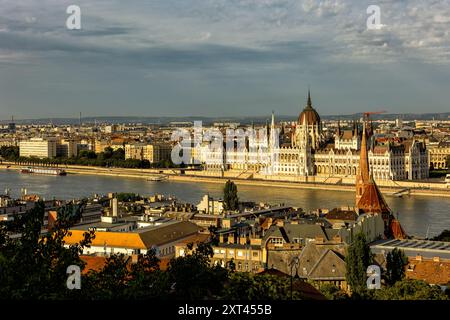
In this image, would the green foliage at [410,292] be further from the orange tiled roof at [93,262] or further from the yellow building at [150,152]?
the yellow building at [150,152]

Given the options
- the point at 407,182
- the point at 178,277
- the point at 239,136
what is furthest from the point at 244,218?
the point at 239,136

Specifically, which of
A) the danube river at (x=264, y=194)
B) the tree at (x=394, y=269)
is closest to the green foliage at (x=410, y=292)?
the tree at (x=394, y=269)

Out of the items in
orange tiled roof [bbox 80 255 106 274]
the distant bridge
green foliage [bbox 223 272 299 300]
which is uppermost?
green foliage [bbox 223 272 299 300]

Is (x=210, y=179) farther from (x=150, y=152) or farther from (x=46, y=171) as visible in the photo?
(x=150, y=152)

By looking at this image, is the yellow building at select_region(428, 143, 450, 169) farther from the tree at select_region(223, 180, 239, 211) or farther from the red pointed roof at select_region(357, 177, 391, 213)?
the red pointed roof at select_region(357, 177, 391, 213)

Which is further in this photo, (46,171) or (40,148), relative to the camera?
(40,148)

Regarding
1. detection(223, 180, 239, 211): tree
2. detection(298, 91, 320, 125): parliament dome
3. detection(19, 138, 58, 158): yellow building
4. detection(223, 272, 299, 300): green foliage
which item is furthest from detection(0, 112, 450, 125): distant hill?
detection(223, 272, 299, 300): green foliage

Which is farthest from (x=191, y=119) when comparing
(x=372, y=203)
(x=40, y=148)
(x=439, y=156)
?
(x=372, y=203)
